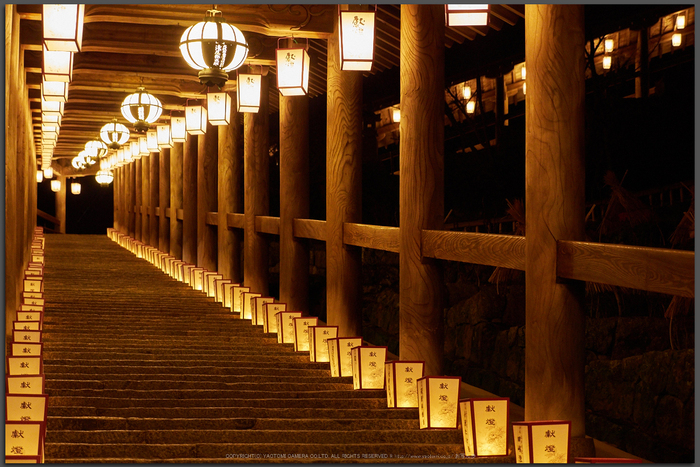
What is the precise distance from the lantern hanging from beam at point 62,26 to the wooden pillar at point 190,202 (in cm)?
992

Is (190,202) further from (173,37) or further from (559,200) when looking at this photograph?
(559,200)

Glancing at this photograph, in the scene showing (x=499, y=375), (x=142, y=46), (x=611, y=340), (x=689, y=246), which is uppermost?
(x=142, y=46)

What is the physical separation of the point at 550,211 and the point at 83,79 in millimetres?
10998

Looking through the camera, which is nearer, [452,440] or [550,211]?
[550,211]

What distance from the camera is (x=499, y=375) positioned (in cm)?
1075

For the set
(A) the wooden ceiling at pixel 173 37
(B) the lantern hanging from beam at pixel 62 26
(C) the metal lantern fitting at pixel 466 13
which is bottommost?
(C) the metal lantern fitting at pixel 466 13

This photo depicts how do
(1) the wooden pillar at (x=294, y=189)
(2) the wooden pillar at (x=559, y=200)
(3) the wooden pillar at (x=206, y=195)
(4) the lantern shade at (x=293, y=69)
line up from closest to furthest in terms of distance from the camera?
1. (2) the wooden pillar at (x=559, y=200)
2. (4) the lantern shade at (x=293, y=69)
3. (1) the wooden pillar at (x=294, y=189)
4. (3) the wooden pillar at (x=206, y=195)

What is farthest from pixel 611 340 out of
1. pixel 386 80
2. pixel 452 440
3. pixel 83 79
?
pixel 83 79

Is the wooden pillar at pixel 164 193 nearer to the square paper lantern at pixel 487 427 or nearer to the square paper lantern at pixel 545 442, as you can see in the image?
the square paper lantern at pixel 487 427

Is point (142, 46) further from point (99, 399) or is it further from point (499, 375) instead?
point (499, 375)

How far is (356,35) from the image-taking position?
6.57 meters

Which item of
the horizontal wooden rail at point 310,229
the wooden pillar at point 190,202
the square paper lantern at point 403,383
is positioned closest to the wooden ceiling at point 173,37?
the wooden pillar at point 190,202

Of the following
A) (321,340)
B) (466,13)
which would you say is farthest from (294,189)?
(466,13)

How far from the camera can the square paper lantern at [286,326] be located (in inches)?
323
